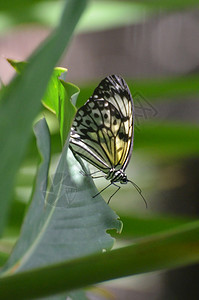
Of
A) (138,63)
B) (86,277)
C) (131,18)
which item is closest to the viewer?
(86,277)

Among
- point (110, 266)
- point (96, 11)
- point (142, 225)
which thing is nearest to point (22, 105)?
point (110, 266)

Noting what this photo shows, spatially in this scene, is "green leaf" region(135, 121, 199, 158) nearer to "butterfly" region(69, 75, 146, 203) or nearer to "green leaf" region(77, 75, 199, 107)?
"green leaf" region(77, 75, 199, 107)

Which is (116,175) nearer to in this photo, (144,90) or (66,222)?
(66,222)

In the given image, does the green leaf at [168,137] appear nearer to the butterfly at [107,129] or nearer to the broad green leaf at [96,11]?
the broad green leaf at [96,11]

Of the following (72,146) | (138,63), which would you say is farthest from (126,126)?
(138,63)

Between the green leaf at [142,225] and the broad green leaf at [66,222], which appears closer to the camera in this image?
the broad green leaf at [66,222]

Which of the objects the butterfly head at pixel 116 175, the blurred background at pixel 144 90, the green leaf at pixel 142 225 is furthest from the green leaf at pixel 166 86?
the butterfly head at pixel 116 175

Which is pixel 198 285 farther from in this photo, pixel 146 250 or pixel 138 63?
pixel 146 250

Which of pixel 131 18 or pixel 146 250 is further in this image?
pixel 131 18
